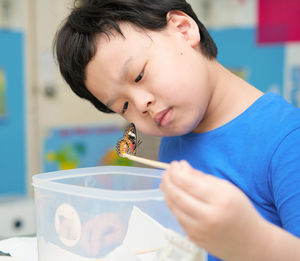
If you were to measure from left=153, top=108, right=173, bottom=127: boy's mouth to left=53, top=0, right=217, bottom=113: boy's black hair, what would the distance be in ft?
0.45

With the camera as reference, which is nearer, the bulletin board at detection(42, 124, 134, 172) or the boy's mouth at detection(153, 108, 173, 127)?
the boy's mouth at detection(153, 108, 173, 127)

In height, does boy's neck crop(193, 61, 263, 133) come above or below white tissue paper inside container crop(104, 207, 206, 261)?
above

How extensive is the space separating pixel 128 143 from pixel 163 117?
0.34 ft

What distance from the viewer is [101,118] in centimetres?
215

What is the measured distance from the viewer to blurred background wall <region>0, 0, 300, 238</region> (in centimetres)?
191

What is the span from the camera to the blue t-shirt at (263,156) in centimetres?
53

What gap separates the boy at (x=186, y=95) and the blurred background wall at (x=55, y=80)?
1.29 meters

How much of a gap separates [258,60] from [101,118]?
2.74ft

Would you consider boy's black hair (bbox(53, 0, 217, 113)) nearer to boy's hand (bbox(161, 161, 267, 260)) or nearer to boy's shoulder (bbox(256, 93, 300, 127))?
boy's shoulder (bbox(256, 93, 300, 127))

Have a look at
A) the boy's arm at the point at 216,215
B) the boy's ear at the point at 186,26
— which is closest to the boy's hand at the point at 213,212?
the boy's arm at the point at 216,215

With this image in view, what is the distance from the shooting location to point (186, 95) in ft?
2.03

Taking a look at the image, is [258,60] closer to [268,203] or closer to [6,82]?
[6,82]

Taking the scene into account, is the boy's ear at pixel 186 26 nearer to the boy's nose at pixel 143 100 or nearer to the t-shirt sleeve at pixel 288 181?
the boy's nose at pixel 143 100

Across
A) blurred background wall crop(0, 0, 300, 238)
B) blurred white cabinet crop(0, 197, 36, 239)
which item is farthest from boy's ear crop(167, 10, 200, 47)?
blurred white cabinet crop(0, 197, 36, 239)
